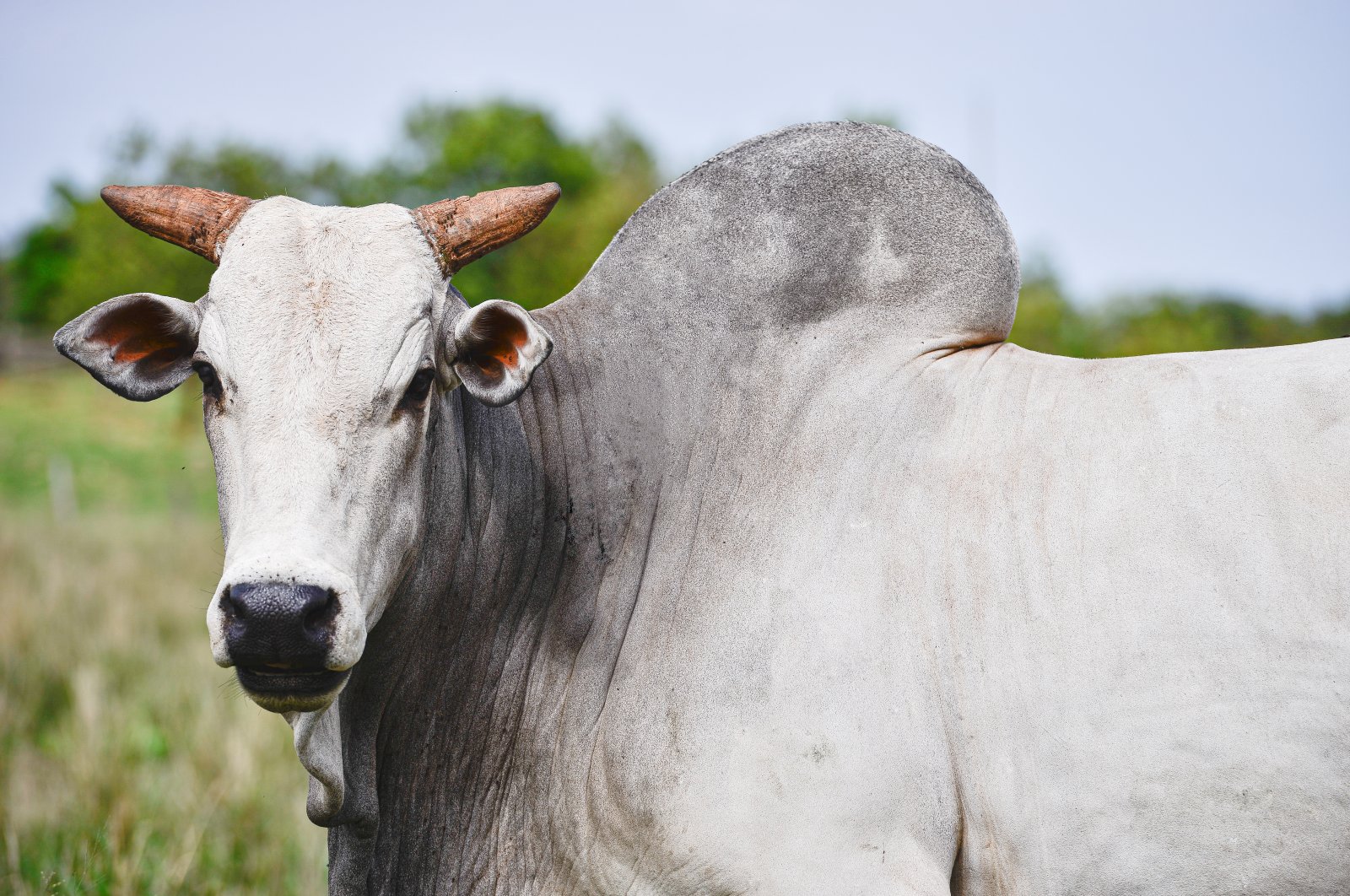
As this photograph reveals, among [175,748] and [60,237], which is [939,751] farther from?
[60,237]

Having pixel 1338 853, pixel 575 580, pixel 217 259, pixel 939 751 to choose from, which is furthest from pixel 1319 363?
pixel 217 259

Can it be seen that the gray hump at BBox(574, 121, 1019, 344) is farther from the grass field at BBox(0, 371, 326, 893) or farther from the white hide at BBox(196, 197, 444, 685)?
the grass field at BBox(0, 371, 326, 893)

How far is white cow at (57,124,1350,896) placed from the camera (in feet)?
7.87

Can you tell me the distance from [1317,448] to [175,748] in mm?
6117

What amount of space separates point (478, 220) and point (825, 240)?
0.99 m

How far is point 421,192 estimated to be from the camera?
35.4m

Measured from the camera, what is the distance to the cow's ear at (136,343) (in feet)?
8.98

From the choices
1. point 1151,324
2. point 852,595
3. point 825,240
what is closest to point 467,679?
point 852,595

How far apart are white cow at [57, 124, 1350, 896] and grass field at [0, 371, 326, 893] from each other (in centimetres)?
51

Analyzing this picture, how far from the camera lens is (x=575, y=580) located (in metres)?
3.00

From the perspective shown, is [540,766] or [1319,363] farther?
[540,766]

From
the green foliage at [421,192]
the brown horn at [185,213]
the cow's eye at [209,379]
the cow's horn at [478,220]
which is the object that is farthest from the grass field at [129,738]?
the green foliage at [421,192]

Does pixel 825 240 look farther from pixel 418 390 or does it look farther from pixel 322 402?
pixel 322 402

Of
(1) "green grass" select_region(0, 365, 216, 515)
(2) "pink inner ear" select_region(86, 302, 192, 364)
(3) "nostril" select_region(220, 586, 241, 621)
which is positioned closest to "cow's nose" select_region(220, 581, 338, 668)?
(3) "nostril" select_region(220, 586, 241, 621)
